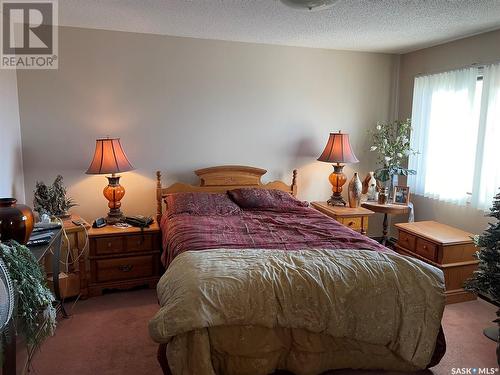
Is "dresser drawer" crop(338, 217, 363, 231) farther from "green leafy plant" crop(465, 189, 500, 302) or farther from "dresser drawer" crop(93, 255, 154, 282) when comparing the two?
"dresser drawer" crop(93, 255, 154, 282)

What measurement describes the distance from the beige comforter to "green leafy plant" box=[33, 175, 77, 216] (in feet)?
5.22

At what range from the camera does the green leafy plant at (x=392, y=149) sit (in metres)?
3.91

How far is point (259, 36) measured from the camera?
3.50 m

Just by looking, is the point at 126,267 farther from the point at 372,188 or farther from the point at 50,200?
the point at 372,188

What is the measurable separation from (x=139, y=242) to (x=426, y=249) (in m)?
2.56

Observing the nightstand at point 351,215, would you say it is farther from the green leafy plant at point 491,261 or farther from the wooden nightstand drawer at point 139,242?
the wooden nightstand drawer at point 139,242

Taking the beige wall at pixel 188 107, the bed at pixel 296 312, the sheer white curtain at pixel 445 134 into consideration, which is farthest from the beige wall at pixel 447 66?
the bed at pixel 296 312

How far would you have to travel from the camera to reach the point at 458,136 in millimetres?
3467

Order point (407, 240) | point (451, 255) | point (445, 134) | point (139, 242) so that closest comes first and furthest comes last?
point (451, 255), point (139, 242), point (407, 240), point (445, 134)

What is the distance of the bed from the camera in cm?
176

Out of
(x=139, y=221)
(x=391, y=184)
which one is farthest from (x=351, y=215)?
(x=139, y=221)

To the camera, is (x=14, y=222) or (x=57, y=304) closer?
(x=14, y=222)

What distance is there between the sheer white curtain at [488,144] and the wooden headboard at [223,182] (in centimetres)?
174

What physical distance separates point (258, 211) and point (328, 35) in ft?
5.93
